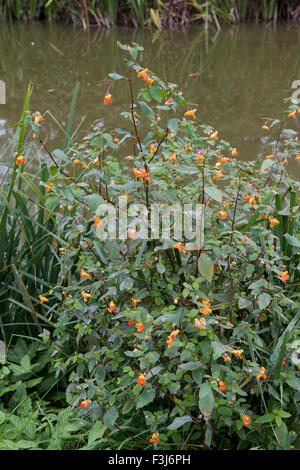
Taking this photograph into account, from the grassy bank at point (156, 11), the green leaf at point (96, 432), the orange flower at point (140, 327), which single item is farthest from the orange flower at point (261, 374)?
the grassy bank at point (156, 11)

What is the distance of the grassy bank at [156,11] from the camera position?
21.0 ft

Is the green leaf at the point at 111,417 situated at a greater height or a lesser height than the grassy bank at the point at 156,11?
lesser

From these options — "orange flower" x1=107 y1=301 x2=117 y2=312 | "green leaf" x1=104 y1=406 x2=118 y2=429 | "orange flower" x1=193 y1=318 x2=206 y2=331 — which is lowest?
"green leaf" x1=104 y1=406 x2=118 y2=429

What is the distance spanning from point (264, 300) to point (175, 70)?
396cm

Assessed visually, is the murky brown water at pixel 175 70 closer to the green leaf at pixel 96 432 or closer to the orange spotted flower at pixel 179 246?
the orange spotted flower at pixel 179 246

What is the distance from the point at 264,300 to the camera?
1.27 meters

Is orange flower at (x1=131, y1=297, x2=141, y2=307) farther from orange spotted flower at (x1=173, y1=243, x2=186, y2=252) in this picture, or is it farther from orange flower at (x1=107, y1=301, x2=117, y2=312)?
orange spotted flower at (x1=173, y1=243, x2=186, y2=252)

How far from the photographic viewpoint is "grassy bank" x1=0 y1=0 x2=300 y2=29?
21.0 feet

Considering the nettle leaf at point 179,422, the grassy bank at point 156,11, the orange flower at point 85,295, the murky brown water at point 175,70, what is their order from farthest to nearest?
the grassy bank at point 156,11 → the murky brown water at point 175,70 → the orange flower at point 85,295 → the nettle leaf at point 179,422

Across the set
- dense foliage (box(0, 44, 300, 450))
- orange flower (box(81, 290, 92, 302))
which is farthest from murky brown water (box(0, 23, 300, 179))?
orange flower (box(81, 290, 92, 302))

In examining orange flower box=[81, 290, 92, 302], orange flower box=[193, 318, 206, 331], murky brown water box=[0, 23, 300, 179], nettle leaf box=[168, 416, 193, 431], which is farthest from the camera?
murky brown water box=[0, 23, 300, 179]

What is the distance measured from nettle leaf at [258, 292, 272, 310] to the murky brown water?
1.73 metres

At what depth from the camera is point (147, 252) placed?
1.41 metres
